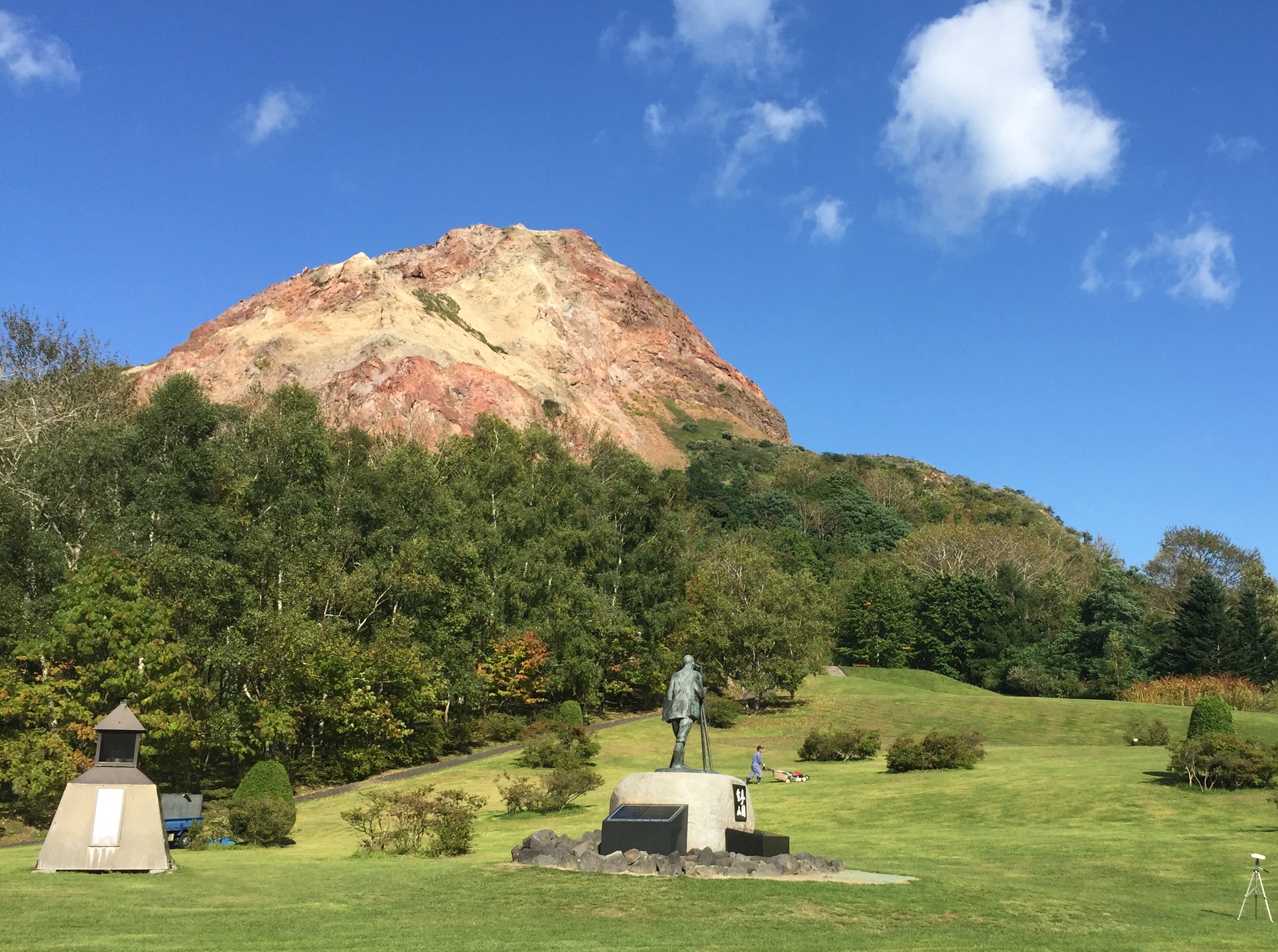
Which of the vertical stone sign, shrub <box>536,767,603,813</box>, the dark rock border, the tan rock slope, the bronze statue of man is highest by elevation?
the tan rock slope

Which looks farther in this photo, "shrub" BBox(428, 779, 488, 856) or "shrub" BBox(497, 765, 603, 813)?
"shrub" BBox(497, 765, 603, 813)

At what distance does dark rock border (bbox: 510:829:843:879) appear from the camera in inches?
595

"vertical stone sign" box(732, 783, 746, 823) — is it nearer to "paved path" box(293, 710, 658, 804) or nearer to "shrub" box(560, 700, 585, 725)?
"paved path" box(293, 710, 658, 804)

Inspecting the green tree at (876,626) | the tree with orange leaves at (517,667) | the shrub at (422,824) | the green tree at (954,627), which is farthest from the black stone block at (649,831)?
the green tree at (954,627)

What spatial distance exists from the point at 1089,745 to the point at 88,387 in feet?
160

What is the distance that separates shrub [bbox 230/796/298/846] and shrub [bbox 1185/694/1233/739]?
2307 centimetres

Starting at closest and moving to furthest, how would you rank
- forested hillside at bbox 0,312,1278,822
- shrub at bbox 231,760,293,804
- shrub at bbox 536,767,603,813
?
shrub at bbox 231,760,293,804 < shrub at bbox 536,767,603,813 < forested hillside at bbox 0,312,1278,822

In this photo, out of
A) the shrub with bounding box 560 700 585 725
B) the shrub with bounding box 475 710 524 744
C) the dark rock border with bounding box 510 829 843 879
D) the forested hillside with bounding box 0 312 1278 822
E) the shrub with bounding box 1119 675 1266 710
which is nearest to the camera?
the dark rock border with bounding box 510 829 843 879

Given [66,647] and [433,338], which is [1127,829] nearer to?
[66,647]

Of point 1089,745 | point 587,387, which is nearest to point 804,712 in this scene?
point 1089,745

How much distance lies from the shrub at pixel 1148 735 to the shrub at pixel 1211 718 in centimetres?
731

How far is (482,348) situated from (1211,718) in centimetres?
9151

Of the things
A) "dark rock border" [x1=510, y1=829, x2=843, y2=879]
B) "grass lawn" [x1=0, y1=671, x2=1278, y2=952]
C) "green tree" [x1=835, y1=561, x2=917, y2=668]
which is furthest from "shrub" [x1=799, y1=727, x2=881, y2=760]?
"green tree" [x1=835, y1=561, x2=917, y2=668]

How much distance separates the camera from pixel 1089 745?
125ft
